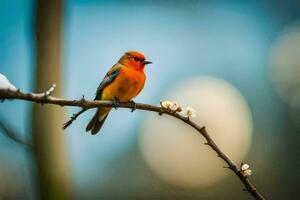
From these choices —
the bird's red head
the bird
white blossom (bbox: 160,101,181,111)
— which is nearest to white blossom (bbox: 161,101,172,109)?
white blossom (bbox: 160,101,181,111)

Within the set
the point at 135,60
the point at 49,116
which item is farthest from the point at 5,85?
the point at 135,60

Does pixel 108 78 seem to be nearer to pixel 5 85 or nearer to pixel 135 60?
pixel 135 60

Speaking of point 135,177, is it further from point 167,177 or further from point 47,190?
point 47,190

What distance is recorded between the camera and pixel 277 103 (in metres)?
14.1

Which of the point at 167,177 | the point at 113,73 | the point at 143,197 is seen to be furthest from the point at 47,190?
the point at 167,177

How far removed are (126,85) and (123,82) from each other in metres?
0.06

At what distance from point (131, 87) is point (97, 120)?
673 millimetres

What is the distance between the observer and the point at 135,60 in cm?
559

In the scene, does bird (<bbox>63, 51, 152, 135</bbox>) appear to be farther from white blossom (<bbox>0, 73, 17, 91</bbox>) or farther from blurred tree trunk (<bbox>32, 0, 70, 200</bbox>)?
white blossom (<bbox>0, 73, 17, 91</bbox>)

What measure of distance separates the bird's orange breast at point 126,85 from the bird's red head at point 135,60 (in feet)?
0.24

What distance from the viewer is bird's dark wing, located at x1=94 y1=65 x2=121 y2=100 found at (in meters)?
5.60

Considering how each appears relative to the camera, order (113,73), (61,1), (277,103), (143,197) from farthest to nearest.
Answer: (277,103) → (143,197) → (61,1) → (113,73)

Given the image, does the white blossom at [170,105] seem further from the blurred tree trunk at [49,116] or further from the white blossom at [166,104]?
the blurred tree trunk at [49,116]

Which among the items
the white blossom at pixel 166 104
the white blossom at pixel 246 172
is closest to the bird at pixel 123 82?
the white blossom at pixel 166 104
